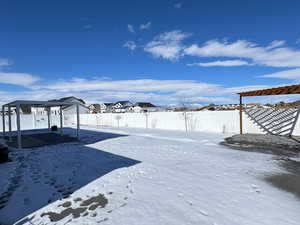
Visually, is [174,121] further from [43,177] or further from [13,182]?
[13,182]

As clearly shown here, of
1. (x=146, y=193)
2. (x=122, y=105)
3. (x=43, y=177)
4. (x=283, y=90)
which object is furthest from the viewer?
(x=122, y=105)

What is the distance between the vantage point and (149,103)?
5925 centimetres

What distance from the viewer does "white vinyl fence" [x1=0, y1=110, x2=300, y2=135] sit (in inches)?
428

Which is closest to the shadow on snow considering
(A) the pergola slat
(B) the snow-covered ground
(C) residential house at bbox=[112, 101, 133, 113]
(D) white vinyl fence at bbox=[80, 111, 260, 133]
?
(B) the snow-covered ground

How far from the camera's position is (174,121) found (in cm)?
1378

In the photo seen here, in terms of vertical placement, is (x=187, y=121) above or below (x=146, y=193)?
above

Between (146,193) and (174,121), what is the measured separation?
11.0 meters

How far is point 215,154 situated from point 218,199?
330 centimetres

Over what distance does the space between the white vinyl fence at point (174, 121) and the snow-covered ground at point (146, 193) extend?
19.6 ft

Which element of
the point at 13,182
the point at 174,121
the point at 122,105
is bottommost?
the point at 13,182

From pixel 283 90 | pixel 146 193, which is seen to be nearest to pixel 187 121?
pixel 283 90

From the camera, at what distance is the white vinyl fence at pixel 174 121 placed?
10875 millimetres

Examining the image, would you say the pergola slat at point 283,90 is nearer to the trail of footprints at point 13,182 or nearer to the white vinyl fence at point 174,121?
the white vinyl fence at point 174,121

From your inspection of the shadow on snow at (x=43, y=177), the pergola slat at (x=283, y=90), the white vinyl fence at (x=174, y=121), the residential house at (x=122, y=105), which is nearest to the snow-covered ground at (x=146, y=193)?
the shadow on snow at (x=43, y=177)
